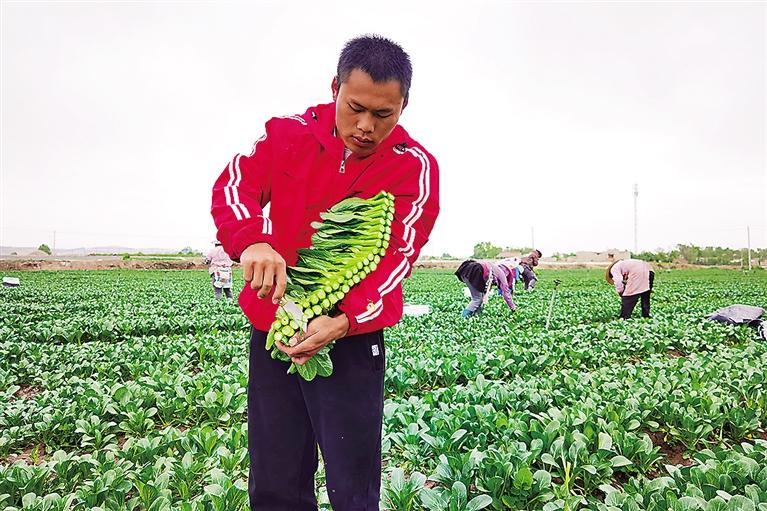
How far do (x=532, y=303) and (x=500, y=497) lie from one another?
11.5 meters

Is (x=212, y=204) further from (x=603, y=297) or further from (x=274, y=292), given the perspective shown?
(x=603, y=297)

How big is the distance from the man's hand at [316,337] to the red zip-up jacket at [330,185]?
0.28 feet

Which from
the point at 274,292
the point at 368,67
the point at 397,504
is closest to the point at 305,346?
the point at 274,292

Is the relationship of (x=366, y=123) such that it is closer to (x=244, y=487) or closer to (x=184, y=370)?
(x=244, y=487)

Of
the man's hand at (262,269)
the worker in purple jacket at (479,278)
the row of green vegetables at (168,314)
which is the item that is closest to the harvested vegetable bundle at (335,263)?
the man's hand at (262,269)

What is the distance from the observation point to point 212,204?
5.12 feet

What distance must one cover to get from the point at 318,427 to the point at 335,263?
0.53 m

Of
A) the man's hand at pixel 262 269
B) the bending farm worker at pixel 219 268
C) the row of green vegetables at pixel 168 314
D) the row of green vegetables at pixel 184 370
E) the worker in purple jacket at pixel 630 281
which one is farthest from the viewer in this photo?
the bending farm worker at pixel 219 268

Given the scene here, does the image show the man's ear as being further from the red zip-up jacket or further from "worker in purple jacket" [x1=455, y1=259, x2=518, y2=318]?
"worker in purple jacket" [x1=455, y1=259, x2=518, y2=318]

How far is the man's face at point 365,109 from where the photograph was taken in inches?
58.3

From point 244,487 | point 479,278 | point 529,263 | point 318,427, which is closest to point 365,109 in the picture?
point 318,427

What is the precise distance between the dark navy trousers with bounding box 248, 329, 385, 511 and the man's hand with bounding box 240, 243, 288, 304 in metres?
0.33

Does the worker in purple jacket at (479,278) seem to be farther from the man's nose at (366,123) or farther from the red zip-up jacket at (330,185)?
the man's nose at (366,123)

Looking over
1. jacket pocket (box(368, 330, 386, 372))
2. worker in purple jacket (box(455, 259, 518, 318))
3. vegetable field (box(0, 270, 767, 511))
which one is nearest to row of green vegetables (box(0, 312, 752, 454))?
vegetable field (box(0, 270, 767, 511))
